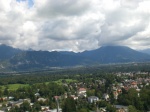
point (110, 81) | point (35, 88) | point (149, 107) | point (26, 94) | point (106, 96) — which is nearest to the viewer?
point (149, 107)

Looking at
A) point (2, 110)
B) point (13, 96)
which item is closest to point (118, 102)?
point (2, 110)

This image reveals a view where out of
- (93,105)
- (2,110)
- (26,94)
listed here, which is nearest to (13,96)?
(26,94)

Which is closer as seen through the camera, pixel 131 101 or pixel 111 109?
pixel 111 109

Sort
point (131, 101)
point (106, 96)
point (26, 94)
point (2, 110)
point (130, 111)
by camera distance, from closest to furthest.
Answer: point (130, 111) → point (131, 101) → point (2, 110) → point (106, 96) → point (26, 94)

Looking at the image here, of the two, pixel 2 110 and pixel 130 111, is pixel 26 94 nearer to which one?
pixel 2 110

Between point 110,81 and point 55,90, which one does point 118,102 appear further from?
point 110,81

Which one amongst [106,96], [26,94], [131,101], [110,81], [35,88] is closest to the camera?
[131,101]

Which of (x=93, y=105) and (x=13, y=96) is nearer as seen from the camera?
(x=93, y=105)

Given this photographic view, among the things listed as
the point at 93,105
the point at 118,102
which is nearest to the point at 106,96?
the point at 118,102

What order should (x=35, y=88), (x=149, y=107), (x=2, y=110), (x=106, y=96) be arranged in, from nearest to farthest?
(x=149, y=107), (x=2, y=110), (x=106, y=96), (x=35, y=88)
